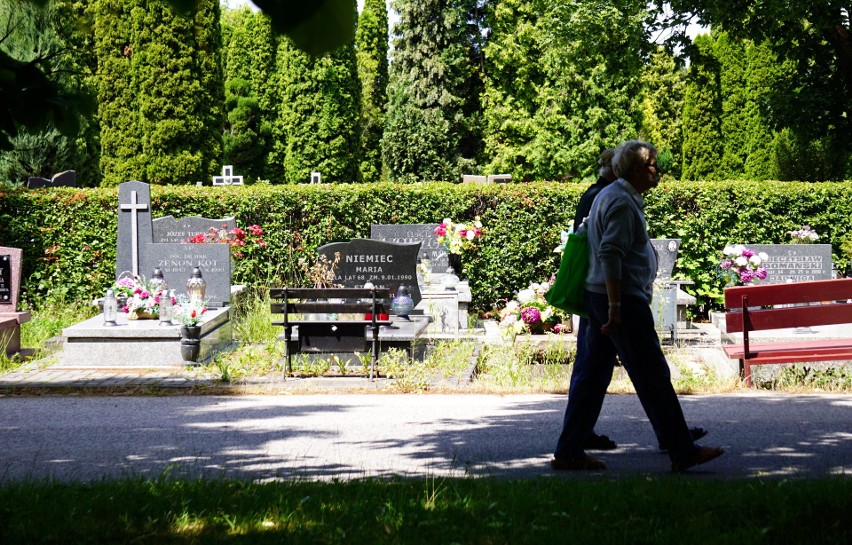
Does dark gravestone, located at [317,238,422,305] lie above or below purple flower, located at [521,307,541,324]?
above

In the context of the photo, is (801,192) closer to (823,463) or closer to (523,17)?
(823,463)

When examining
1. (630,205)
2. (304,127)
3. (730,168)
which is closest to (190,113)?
(304,127)

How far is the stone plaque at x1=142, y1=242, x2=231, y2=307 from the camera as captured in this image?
1327 cm

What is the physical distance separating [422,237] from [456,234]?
32.2 inches

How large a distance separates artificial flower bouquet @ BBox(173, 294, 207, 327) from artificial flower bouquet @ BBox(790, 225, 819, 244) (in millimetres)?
9139

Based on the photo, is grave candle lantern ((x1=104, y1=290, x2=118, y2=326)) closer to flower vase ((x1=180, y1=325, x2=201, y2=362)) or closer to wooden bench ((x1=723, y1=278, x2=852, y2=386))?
flower vase ((x1=180, y1=325, x2=201, y2=362))

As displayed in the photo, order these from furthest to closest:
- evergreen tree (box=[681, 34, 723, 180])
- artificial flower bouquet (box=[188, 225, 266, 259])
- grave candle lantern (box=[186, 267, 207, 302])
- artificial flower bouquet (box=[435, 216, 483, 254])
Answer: evergreen tree (box=[681, 34, 723, 180]) < artificial flower bouquet (box=[435, 216, 483, 254]) < artificial flower bouquet (box=[188, 225, 266, 259]) < grave candle lantern (box=[186, 267, 207, 302])

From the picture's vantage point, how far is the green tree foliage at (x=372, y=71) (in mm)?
41688

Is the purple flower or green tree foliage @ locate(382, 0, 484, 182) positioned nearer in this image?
the purple flower

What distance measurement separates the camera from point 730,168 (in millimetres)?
31094

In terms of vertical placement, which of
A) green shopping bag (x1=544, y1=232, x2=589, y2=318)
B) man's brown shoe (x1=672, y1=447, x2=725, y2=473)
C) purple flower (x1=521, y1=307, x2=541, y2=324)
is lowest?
man's brown shoe (x1=672, y1=447, x2=725, y2=473)

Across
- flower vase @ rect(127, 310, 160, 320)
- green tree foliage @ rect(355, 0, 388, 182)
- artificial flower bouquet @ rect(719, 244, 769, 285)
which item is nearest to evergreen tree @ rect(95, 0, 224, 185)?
flower vase @ rect(127, 310, 160, 320)

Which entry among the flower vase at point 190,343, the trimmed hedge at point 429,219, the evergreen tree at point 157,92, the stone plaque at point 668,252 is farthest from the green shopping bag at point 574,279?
the evergreen tree at point 157,92

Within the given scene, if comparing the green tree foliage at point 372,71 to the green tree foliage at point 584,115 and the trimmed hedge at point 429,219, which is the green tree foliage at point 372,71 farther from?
the trimmed hedge at point 429,219
